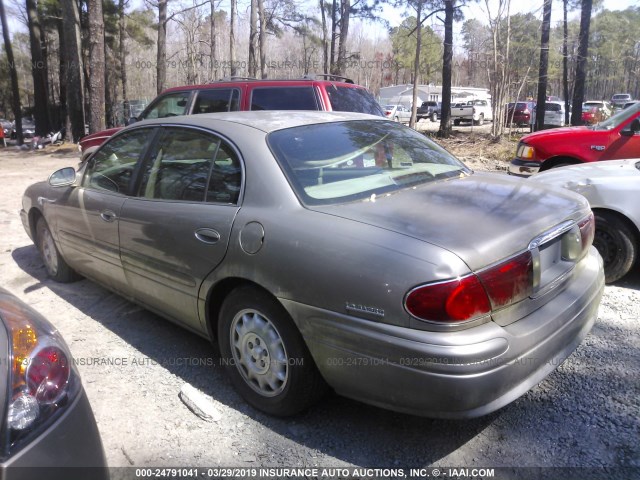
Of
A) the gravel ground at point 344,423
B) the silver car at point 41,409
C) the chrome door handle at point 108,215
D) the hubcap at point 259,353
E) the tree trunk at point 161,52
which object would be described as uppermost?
the tree trunk at point 161,52

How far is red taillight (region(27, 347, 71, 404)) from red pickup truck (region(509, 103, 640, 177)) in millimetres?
6868

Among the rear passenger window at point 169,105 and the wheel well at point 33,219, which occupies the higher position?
the rear passenger window at point 169,105

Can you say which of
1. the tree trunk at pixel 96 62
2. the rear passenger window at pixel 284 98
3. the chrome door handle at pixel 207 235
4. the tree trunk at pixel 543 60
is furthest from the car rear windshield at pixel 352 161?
the tree trunk at pixel 543 60

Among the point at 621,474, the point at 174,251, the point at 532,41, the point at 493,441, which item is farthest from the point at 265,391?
the point at 532,41

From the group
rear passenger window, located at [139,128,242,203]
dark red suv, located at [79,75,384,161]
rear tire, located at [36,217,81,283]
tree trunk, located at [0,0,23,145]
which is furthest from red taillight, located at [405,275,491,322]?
tree trunk, located at [0,0,23,145]

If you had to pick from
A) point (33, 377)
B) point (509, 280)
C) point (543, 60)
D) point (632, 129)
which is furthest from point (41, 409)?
point (543, 60)

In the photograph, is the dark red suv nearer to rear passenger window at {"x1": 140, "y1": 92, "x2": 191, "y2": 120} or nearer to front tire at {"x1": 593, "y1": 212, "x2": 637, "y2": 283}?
rear passenger window at {"x1": 140, "y1": 92, "x2": 191, "y2": 120}

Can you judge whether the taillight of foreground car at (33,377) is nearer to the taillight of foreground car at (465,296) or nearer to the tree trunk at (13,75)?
the taillight of foreground car at (465,296)

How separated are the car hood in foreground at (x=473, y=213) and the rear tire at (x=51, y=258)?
3.19m

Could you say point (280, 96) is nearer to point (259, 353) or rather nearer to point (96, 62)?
point (259, 353)

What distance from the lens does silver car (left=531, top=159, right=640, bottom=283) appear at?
13.5ft

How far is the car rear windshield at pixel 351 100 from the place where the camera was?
671 cm

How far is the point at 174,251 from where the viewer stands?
3.01 meters

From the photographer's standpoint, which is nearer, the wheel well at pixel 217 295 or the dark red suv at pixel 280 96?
the wheel well at pixel 217 295
